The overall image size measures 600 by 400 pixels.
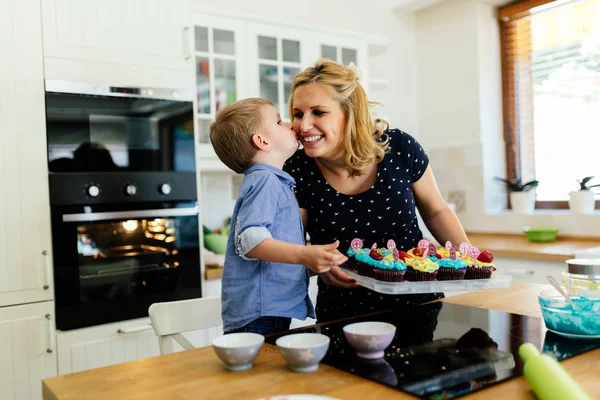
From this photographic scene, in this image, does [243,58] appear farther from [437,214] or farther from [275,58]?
[437,214]

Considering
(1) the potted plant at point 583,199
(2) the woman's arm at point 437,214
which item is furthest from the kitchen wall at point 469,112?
(2) the woman's arm at point 437,214

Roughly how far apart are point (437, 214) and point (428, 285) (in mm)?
527

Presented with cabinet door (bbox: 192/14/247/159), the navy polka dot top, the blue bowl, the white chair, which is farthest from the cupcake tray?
cabinet door (bbox: 192/14/247/159)

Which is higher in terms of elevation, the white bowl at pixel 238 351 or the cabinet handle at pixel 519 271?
the white bowl at pixel 238 351

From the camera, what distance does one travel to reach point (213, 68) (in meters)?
2.89

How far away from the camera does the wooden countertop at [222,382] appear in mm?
866

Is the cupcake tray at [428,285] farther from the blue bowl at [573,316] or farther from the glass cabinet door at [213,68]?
the glass cabinet door at [213,68]

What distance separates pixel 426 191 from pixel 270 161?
0.57 meters

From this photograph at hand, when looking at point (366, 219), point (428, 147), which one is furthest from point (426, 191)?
point (428, 147)

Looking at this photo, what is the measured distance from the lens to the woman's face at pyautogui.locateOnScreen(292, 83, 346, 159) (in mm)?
1521

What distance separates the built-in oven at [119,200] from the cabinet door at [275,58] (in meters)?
0.64

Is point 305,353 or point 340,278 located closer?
point 305,353

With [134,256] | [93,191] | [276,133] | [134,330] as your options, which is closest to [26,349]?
[134,330]

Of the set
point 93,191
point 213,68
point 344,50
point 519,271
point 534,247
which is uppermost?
point 344,50
